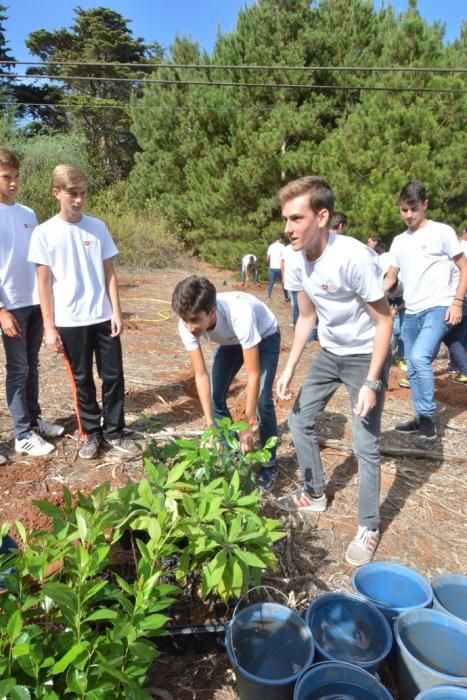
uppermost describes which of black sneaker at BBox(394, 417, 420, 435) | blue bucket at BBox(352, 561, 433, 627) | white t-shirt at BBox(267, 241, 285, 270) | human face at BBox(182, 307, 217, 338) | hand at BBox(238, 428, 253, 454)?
human face at BBox(182, 307, 217, 338)

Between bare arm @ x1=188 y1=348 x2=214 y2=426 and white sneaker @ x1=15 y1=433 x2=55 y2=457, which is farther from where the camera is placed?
white sneaker @ x1=15 y1=433 x2=55 y2=457

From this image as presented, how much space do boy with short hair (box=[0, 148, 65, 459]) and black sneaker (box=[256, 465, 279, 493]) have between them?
1.45 meters

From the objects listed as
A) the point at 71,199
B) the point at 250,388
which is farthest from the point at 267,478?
the point at 71,199

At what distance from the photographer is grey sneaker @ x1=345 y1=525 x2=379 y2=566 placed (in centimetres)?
236

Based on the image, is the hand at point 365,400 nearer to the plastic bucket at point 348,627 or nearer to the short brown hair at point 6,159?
the plastic bucket at point 348,627

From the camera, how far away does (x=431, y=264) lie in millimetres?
3678

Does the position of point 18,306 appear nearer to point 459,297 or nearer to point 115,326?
point 115,326

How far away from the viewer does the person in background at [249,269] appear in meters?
12.7

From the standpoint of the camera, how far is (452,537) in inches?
105

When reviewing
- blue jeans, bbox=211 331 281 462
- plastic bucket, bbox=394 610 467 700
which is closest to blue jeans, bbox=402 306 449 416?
blue jeans, bbox=211 331 281 462

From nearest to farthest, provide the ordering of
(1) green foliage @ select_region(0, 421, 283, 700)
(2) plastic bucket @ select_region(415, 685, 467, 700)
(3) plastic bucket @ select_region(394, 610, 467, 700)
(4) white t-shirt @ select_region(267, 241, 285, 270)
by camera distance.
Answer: (1) green foliage @ select_region(0, 421, 283, 700) → (2) plastic bucket @ select_region(415, 685, 467, 700) → (3) plastic bucket @ select_region(394, 610, 467, 700) → (4) white t-shirt @ select_region(267, 241, 285, 270)

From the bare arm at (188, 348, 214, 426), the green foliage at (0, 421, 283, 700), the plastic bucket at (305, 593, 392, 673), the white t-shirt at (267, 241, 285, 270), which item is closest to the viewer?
the green foliage at (0, 421, 283, 700)

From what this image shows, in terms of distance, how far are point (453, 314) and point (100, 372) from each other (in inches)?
106

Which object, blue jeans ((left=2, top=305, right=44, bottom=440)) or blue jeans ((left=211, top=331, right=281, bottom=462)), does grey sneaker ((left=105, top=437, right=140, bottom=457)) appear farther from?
blue jeans ((left=211, top=331, right=281, bottom=462))
